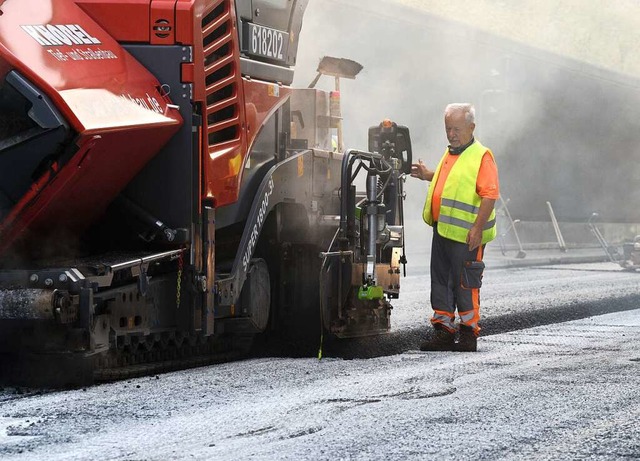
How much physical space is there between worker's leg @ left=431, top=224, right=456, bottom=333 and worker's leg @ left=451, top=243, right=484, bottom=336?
7 cm

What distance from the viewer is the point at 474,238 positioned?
8688 millimetres

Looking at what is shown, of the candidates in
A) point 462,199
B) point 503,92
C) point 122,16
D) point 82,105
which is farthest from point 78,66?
point 503,92

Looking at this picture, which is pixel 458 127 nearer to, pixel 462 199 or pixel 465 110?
pixel 465 110

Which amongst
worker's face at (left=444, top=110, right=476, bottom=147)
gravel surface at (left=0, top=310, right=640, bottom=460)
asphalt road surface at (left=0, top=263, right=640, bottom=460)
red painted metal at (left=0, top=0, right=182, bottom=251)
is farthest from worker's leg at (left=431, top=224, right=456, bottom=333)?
red painted metal at (left=0, top=0, right=182, bottom=251)

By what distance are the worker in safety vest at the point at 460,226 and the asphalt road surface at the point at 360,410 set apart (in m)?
0.30

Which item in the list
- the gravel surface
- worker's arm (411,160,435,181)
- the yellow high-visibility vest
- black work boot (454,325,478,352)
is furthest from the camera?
worker's arm (411,160,435,181)

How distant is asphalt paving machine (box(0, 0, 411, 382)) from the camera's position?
6250 mm

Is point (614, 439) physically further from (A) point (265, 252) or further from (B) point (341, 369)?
(A) point (265, 252)

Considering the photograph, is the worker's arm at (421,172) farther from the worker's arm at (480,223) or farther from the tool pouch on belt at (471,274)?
the tool pouch on belt at (471,274)

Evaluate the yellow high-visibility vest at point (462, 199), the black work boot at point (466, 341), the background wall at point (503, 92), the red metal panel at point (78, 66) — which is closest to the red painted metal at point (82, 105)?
the red metal panel at point (78, 66)

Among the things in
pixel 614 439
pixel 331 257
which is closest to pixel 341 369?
pixel 331 257

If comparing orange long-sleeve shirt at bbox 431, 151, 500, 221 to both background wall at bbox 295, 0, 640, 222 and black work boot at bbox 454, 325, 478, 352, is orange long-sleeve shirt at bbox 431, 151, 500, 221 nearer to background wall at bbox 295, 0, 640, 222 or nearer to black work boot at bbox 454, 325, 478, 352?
black work boot at bbox 454, 325, 478, 352

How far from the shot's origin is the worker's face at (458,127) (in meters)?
8.86

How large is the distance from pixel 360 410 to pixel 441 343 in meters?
3.03
